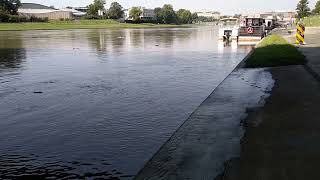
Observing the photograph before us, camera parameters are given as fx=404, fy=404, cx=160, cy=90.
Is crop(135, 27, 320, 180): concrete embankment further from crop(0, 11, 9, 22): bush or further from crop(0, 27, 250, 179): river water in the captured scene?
crop(0, 11, 9, 22): bush

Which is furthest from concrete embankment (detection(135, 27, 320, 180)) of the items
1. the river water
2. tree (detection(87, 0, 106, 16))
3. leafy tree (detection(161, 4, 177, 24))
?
leafy tree (detection(161, 4, 177, 24))

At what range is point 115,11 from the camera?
171750 millimetres

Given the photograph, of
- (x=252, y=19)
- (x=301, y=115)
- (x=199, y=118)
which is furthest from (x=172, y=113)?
(x=252, y=19)

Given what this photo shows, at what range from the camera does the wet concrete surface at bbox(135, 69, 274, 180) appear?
6.37 meters

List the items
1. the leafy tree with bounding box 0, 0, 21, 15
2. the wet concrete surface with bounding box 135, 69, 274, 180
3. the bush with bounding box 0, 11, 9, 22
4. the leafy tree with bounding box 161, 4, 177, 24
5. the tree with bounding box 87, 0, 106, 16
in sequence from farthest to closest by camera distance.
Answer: the leafy tree with bounding box 161, 4, 177, 24 < the tree with bounding box 87, 0, 106, 16 < the leafy tree with bounding box 0, 0, 21, 15 < the bush with bounding box 0, 11, 9, 22 < the wet concrete surface with bounding box 135, 69, 274, 180

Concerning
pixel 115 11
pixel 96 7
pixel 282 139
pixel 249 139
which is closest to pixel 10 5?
pixel 96 7

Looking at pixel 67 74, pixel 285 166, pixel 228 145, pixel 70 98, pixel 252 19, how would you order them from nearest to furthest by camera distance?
pixel 285 166, pixel 228 145, pixel 70 98, pixel 67 74, pixel 252 19

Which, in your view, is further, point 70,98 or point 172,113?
point 70,98

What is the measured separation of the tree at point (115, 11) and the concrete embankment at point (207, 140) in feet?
525

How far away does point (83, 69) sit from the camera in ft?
70.9

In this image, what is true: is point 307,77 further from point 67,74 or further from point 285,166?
point 67,74

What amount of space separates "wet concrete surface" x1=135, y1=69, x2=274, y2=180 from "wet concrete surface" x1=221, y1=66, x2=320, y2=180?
0.90 feet

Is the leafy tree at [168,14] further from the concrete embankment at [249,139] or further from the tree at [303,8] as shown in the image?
the concrete embankment at [249,139]

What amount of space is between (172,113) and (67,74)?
9447 millimetres
